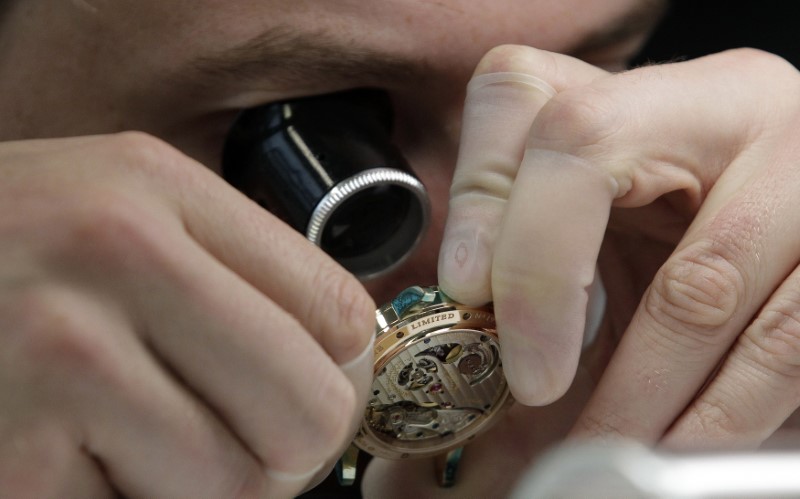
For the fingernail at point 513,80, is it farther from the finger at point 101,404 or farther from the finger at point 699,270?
the finger at point 101,404

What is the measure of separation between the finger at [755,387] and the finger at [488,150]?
20cm

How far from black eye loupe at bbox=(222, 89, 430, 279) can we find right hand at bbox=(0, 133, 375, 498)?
0.62ft

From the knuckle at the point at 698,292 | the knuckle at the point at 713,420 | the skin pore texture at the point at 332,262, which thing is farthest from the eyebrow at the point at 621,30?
the knuckle at the point at 713,420

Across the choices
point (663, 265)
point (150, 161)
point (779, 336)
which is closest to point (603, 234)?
point (663, 265)

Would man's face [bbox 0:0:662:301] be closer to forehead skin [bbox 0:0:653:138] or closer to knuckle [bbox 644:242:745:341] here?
forehead skin [bbox 0:0:653:138]

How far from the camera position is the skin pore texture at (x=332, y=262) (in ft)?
1.54

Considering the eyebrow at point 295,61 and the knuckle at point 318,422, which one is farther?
the eyebrow at point 295,61

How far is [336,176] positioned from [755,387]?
1.27 ft

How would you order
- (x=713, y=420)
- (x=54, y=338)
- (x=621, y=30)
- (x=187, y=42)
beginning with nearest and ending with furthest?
(x=54, y=338) < (x=713, y=420) < (x=187, y=42) < (x=621, y=30)

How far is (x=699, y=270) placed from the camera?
2.15ft

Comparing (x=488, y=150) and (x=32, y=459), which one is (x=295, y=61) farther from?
(x=32, y=459)

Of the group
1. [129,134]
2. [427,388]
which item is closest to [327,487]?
[427,388]

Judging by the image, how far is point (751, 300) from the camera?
2.21 ft

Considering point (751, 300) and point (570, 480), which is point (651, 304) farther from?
point (570, 480)
